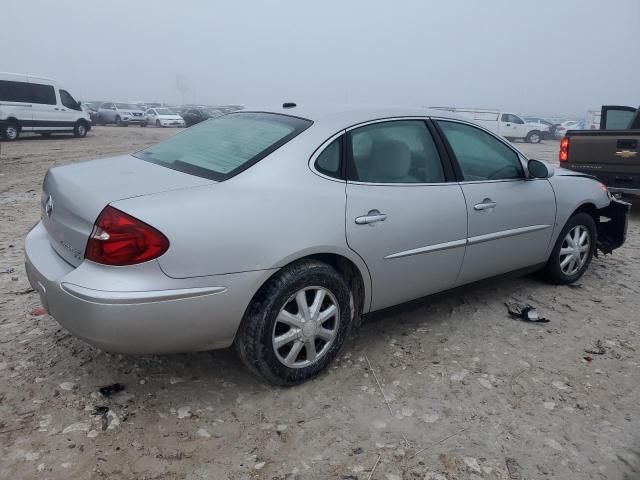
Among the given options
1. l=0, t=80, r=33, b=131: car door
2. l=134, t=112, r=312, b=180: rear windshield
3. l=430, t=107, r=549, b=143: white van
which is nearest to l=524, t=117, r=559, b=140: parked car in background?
l=430, t=107, r=549, b=143: white van

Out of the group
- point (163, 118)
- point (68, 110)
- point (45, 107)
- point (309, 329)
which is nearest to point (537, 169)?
point (309, 329)

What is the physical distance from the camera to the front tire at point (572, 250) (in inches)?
173

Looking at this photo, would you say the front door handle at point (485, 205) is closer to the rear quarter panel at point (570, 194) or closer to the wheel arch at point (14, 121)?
the rear quarter panel at point (570, 194)

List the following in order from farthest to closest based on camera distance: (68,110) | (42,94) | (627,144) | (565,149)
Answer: (68,110), (42,94), (565,149), (627,144)

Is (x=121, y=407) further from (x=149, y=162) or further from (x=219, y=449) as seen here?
(x=149, y=162)

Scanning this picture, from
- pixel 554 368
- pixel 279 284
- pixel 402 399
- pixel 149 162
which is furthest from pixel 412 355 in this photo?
pixel 149 162

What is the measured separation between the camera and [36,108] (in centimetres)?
1873

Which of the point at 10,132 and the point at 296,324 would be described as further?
the point at 10,132

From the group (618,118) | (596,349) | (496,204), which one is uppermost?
(618,118)

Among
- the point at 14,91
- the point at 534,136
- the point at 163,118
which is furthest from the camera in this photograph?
the point at 163,118

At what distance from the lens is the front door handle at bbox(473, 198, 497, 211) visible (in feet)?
11.5

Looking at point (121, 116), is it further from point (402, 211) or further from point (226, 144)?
point (402, 211)

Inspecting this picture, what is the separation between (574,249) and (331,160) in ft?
8.78

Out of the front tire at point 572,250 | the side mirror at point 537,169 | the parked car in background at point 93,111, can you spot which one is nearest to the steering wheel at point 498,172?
the side mirror at point 537,169
